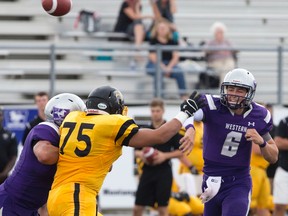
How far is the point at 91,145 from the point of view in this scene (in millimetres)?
7141

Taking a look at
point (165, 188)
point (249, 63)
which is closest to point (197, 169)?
point (165, 188)

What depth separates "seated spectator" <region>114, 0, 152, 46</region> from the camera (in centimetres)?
1502

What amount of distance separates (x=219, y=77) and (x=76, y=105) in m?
7.21

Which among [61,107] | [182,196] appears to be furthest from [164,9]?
[61,107]

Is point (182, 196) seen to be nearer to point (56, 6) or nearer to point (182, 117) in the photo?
point (56, 6)

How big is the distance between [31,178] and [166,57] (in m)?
7.29

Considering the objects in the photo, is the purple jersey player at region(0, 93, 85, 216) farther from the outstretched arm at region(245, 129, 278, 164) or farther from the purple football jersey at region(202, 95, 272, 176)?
the outstretched arm at region(245, 129, 278, 164)

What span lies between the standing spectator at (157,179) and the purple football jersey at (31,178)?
14.3ft

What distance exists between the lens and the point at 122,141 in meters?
7.17

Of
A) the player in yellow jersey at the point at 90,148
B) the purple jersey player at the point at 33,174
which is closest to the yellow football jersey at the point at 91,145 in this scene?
the player in yellow jersey at the point at 90,148

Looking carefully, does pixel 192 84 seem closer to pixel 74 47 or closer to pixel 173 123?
pixel 74 47

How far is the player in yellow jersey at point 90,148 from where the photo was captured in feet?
23.3

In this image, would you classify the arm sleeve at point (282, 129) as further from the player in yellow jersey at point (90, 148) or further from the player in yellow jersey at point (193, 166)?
the player in yellow jersey at point (90, 148)

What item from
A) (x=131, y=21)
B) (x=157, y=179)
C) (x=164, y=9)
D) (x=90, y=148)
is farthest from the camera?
(x=131, y=21)
